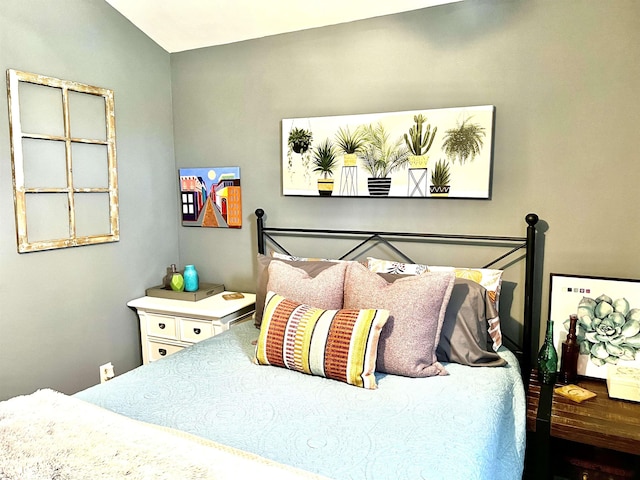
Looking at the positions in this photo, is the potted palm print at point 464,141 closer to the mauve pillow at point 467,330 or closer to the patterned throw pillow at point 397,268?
the patterned throw pillow at point 397,268

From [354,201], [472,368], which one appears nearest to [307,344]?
[472,368]

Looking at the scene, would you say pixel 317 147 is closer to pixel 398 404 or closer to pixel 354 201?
pixel 354 201

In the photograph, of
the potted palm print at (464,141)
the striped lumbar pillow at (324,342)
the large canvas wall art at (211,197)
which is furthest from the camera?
the large canvas wall art at (211,197)

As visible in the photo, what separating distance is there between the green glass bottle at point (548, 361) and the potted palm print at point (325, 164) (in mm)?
1367

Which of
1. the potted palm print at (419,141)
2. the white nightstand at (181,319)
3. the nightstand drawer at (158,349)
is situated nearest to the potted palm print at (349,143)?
the potted palm print at (419,141)

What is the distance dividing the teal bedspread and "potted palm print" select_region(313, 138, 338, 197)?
1.14m

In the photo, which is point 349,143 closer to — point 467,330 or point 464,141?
point 464,141

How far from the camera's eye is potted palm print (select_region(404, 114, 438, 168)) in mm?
2459

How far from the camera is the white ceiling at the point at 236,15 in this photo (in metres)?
2.51

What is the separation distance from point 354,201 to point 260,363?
3.71 ft

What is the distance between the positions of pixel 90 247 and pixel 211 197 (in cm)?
82

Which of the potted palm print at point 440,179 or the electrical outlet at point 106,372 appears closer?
the potted palm print at point 440,179

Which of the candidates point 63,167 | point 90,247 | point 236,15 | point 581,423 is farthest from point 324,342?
point 236,15

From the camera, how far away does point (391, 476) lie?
49.1 inches
